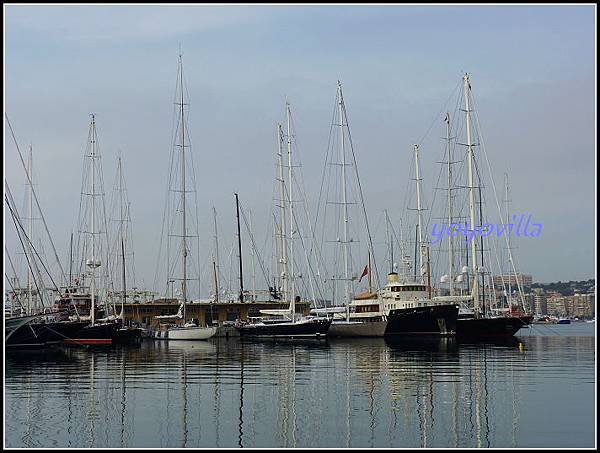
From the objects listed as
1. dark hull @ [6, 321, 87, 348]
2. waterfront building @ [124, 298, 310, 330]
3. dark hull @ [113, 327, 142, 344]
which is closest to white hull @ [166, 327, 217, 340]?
dark hull @ [113, 327, 142, 344]

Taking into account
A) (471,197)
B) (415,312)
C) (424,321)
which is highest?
(471,197)

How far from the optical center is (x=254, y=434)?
63.7 ft

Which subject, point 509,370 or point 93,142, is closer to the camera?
point 509,370

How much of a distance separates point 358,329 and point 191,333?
589 inches

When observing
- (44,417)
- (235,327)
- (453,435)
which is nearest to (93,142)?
(235,327)

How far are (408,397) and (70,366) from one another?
814 inches

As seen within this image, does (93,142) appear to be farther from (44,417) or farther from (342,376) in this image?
(44,417)

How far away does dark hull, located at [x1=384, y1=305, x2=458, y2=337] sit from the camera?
68.1m

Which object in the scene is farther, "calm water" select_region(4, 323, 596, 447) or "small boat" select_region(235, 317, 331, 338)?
"small boat" select_region(235, 317, 331, 338)

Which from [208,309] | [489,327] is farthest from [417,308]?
[208,309]

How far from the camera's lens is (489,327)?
66188 mm

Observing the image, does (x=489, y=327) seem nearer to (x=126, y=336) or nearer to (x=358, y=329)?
(x=358, y=329)

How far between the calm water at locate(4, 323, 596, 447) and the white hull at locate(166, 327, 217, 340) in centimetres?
2778

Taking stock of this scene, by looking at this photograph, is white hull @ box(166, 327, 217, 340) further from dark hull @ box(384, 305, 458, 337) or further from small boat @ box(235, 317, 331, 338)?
dark hull @ box(384, 305, 458, 337)
